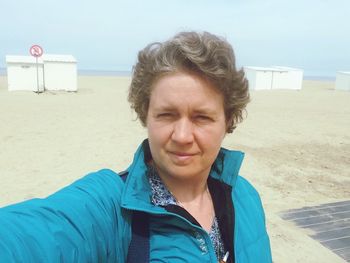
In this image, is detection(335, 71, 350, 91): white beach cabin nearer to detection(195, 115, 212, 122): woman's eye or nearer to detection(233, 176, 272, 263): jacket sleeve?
detection(233, 176, 272, 263): jacket sleeve

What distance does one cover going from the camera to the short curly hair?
1359 mm

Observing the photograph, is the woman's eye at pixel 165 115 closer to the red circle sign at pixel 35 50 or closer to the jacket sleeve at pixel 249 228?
the jacket sleeve at pixel 249 228

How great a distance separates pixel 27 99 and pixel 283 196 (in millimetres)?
13335

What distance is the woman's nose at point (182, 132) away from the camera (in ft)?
4.49

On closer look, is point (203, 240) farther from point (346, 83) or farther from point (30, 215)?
point (346, 83)

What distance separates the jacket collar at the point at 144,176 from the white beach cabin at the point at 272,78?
26.7 m

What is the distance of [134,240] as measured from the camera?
3.83 ft

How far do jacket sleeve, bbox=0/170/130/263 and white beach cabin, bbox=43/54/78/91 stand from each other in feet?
61.1

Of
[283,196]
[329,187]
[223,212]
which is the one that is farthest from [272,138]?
[223,212]

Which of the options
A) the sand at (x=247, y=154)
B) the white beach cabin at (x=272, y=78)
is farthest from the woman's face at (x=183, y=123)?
the white beach cabin at (x=272, y=78)

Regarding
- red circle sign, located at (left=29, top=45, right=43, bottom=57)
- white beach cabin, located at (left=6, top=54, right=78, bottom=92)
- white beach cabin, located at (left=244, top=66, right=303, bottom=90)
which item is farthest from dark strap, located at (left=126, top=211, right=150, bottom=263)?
white beach cabin, located at (left=244, top=66, right=303, bottom=90)

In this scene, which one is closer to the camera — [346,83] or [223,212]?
[223,212]

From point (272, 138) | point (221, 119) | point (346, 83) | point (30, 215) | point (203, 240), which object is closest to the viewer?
point (30, 215)

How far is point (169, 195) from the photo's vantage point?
1428 millimetres
